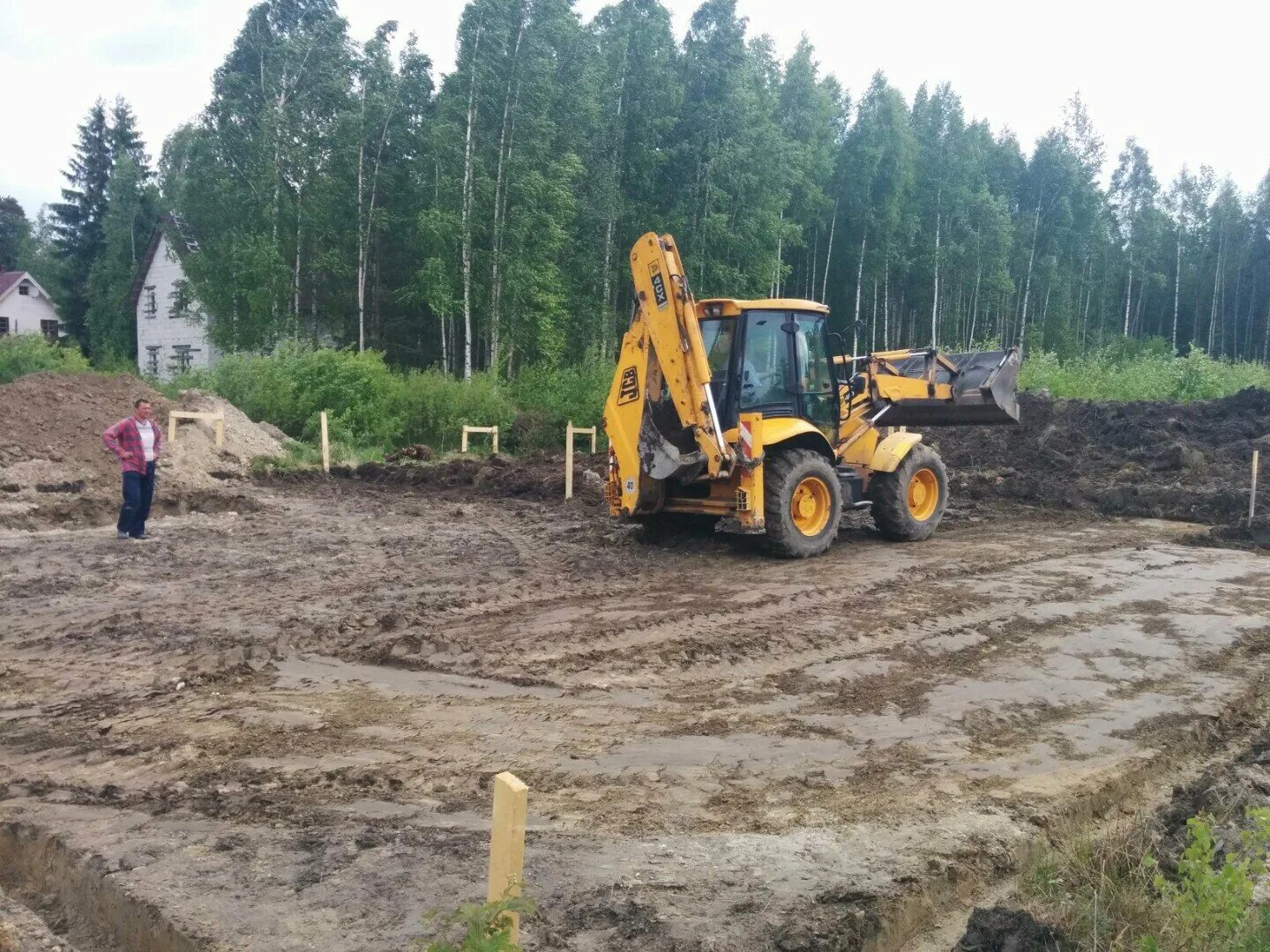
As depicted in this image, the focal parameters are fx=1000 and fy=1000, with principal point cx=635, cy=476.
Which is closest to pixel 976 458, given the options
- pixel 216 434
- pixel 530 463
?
pixel 530 463

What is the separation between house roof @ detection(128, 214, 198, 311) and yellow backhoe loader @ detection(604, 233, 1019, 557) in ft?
83.5

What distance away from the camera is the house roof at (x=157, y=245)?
31.9 m

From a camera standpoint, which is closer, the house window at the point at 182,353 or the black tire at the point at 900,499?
the black tire at the point at 900,499

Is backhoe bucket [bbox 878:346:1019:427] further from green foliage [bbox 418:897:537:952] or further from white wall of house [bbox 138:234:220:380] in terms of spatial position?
white wall of house [bbox 138:234:220:380]

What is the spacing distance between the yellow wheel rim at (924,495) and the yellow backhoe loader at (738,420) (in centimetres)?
66

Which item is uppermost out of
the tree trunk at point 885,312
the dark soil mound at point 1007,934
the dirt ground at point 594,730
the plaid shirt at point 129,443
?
the tree trunk at point 885,312

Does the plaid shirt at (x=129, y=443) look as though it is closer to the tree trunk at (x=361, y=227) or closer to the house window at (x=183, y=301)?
the tree trunk at (x=361, y=227)

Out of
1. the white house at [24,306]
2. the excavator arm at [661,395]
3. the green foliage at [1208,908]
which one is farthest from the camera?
the white house at [24,306]

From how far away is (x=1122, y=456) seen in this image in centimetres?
1884

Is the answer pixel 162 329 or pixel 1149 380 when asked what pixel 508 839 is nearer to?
pixel 1149 380

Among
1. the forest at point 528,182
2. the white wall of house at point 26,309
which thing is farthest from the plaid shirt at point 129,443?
the white wall of house at point 26,309

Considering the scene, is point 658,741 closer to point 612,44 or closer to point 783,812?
point 783,812

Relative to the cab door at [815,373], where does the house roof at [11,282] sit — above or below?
above

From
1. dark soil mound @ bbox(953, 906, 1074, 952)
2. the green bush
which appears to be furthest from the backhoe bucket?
the green bush
